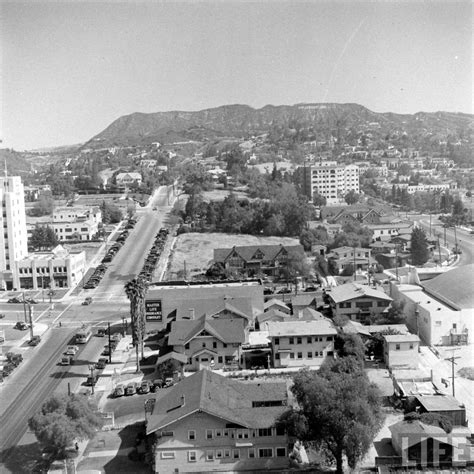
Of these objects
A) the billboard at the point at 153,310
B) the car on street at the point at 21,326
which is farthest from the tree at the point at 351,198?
the car on street at the point at 21,326

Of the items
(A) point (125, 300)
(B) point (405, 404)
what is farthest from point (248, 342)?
(A) point (125, 300)

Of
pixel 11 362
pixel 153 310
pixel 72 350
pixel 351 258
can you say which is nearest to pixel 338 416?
pixel 72 350

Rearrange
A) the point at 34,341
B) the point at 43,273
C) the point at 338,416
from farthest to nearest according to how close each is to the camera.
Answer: the point at 43,273 < the point at 34,341 < the point at 338,416

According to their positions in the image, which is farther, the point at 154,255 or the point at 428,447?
the point at 154,255

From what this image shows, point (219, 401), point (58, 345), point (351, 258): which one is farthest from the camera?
point (351, 258)

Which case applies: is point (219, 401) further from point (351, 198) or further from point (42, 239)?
point (351, 198)

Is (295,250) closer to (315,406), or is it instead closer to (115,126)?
(315,406)

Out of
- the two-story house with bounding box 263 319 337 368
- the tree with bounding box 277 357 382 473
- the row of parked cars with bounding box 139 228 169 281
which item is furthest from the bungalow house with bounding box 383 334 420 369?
the row of parked cars with bounding box 139 228 169 281
